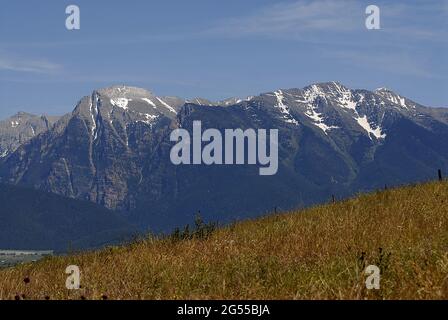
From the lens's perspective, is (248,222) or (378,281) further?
(248,222)

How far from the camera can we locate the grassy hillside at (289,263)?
7.81 metres

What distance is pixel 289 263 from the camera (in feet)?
33.8

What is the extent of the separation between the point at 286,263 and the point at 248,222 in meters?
8.79

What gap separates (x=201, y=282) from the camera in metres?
9.04

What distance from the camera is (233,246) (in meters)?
12.8

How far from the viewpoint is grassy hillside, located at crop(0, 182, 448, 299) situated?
A: 781 centimetres

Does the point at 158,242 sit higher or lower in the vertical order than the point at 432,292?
lower

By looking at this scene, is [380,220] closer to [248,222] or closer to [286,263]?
[286,263]
